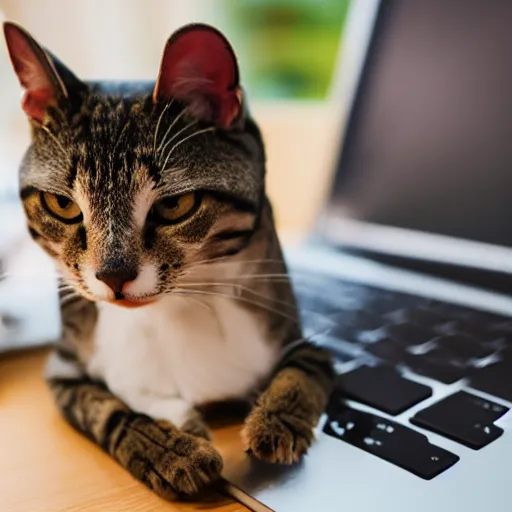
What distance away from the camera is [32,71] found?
44cm

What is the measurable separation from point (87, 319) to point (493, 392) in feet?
1.09

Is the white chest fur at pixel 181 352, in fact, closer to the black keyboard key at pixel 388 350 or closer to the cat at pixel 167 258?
the cat at pixel 167 258

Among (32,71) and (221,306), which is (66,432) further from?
(32,71)

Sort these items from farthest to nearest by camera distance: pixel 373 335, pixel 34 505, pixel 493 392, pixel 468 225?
pixel 468 225, pixel 373 335, pixel 493 392, pixel 34 505

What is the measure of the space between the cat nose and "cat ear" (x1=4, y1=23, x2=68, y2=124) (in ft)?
0.40

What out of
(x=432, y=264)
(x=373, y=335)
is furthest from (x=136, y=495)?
(x=432, y=264)

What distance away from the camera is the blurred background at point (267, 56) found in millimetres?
740

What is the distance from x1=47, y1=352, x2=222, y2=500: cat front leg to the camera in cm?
42

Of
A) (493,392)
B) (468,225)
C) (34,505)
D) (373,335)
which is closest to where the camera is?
(34,505)

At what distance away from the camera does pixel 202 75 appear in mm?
442

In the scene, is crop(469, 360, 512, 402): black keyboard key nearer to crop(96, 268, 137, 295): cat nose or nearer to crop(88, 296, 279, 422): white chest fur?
crop(88, 296, 279, 422): white chest fur

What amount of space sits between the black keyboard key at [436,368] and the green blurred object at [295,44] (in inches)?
25.1

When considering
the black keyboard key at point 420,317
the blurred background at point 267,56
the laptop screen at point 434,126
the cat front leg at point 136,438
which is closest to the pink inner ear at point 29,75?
the blurred background at point 267,56

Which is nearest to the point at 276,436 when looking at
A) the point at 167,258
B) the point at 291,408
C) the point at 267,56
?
the point at 291,408
